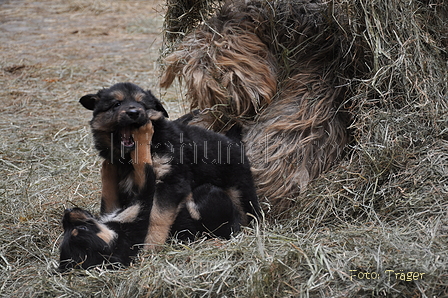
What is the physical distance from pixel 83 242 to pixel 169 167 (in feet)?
2.75

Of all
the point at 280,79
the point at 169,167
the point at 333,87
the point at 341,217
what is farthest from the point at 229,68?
the point at 341,217

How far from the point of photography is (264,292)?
3166 mm

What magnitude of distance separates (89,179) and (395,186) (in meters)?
3.14

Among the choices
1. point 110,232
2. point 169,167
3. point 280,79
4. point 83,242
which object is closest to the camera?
point 83,242

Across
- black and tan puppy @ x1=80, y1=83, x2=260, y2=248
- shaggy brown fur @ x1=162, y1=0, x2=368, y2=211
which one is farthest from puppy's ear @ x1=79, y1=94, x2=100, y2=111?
shaggy brown fur @ x1=162, y1=0, x2=368, y2=211

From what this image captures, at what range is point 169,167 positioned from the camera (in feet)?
13.2

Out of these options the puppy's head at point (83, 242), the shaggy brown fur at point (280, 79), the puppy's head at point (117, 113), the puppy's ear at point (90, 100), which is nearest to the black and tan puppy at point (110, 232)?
the puppy's head at point (83, 242)

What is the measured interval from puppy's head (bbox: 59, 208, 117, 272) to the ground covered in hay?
0.11m

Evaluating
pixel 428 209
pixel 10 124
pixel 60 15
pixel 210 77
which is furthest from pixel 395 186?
pixel 60 15

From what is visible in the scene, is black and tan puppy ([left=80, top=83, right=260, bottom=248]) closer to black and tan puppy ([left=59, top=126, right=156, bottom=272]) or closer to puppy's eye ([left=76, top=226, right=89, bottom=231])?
black and tan puppy ([left=59, top=126, right=156, bottom=272])

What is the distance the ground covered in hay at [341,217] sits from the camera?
A: 10.6 ft

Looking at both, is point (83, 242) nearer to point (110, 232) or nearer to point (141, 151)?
point (110, 232)

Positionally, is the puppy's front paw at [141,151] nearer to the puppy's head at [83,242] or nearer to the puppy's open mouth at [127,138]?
the puppy's open mouth at [127,138]

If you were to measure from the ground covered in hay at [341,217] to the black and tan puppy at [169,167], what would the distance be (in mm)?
237
